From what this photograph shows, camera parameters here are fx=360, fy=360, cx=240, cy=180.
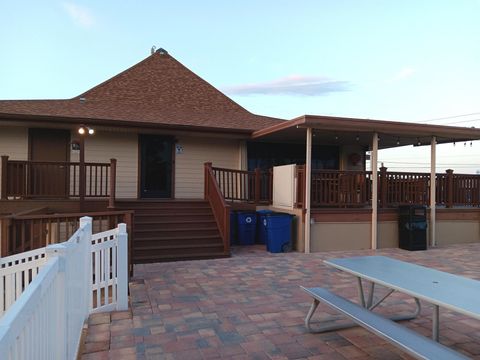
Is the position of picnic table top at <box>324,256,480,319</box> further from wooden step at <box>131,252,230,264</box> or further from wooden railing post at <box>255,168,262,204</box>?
wooden railing post at <box>255,168,262,204</box>

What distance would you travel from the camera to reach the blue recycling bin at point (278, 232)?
858 cm

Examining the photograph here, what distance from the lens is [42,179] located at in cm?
893

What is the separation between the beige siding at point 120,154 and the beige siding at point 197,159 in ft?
4.19

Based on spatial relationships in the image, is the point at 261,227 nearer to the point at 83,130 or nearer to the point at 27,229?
the point at 83,130

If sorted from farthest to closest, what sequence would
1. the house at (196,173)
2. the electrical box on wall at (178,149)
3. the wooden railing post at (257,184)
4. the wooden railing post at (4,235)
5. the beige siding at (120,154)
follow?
the electrical box on wall at (178,149) → the beige siding at (120,154) → the wooden railing post at (257,184) → the house at (196,173) → the wooden railing post at (4,235)

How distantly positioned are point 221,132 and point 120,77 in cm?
504

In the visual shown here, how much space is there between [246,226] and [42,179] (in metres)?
5.25

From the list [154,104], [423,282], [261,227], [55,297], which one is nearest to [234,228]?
[261,227]

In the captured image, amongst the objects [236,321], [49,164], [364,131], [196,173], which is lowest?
[236,321]

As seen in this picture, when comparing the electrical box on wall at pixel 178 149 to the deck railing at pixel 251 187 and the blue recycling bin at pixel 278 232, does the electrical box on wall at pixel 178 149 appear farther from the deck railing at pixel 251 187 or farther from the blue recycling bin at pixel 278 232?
the blue recycling bin at pixel 278 232

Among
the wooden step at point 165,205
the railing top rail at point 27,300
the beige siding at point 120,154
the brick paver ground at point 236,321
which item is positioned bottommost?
the brick paver ground at point 236,321

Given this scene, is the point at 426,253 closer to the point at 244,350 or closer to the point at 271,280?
the point at 271,280

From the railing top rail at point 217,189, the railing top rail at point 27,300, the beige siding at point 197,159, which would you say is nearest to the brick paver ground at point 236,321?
the railing top rail at point 27,300

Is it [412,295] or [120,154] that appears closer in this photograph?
[412,295]
